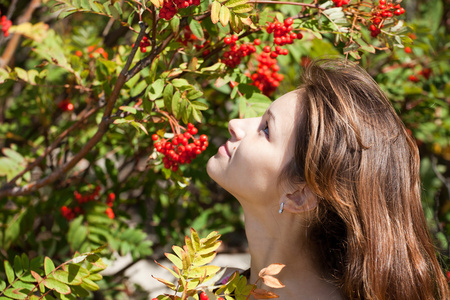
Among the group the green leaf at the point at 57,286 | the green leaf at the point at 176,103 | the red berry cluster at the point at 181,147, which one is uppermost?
the green leaf at the point at 176,103

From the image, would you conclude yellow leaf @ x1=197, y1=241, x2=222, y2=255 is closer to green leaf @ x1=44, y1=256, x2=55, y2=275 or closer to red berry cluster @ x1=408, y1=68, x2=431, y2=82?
green leaf @ x1=44, y1=256, x2=55, y2=275

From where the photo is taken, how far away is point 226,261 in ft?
12.1

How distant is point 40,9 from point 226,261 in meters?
2.31

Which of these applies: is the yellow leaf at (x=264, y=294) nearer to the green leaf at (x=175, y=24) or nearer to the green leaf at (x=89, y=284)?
the green leaf at (x=89, y=284)

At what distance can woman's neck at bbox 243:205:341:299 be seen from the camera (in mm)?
1479

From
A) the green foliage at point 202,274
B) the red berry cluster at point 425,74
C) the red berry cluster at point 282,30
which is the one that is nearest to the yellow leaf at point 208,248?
the green foliage at point 202,274

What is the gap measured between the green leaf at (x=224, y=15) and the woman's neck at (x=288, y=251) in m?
0.60

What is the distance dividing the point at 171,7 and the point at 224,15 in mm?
154

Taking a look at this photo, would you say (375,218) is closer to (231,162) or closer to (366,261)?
(366,261)

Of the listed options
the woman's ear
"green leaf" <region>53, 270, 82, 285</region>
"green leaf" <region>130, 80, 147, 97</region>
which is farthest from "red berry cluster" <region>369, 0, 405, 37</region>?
"green leaf" <region>53, 270, 82, 285</region>

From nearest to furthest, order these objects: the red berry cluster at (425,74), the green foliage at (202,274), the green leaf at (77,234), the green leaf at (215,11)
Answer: the green foliage at (202,274) → the green leaf at (215,11) → the green leaf at (77,234) → the red berry cluster at (425,74)

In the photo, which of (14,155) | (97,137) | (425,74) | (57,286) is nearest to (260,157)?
(97,137)

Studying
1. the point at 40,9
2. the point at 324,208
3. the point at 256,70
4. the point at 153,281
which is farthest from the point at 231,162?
the point at 153,281

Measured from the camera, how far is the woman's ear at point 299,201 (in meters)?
1.41
